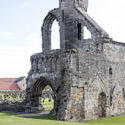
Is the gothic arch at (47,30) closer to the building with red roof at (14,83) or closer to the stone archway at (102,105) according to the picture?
the stone archway at (102,105)

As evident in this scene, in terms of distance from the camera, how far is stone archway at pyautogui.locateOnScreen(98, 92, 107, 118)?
1810 cm

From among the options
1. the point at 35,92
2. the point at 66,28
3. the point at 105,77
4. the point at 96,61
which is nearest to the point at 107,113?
the point at 105,77

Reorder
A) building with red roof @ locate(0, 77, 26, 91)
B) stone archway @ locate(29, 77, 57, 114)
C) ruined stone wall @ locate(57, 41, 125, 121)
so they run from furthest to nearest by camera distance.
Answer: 1. building with red roof @ locate(0, 77, 26, 91)
2. stone archway @ locate(29, 77, 57, 114)
3. ruined stone wall @ locate(57, 41, 125, 121)

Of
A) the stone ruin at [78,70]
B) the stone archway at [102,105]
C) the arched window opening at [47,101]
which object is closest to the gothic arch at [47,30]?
the stone ruin at [78,70]

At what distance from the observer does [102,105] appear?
18406mm

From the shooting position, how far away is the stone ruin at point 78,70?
16.6 metres

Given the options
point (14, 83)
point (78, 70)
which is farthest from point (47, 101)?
point (14, 83)

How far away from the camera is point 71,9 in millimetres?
22781

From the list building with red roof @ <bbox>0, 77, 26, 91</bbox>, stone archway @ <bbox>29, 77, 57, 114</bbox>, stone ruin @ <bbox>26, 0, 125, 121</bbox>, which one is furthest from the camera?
building with red roof @ <bbox>0, 77, 26, 91</bbox>

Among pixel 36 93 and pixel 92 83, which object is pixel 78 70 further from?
pixel 36 93

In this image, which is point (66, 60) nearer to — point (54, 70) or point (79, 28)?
point (54, 70)

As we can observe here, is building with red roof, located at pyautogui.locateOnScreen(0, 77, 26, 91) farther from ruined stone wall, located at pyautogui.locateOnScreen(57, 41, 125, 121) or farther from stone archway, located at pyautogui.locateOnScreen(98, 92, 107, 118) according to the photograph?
stone archway, located at pyautogui.locateOnScreen(98, 92, 107, 118)

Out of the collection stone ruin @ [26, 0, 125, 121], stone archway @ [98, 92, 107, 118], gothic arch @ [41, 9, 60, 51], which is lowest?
stone archway @ [98, 92, 107, 118]

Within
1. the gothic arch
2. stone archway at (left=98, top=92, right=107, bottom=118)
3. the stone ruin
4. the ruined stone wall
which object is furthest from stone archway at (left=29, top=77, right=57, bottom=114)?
the ruined stone wall
